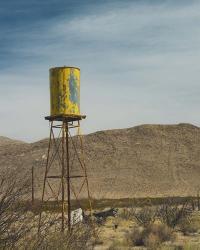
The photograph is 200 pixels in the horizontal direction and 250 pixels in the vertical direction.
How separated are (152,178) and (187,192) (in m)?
8.23

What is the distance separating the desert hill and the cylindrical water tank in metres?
56.8

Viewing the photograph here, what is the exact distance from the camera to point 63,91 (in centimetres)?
2442

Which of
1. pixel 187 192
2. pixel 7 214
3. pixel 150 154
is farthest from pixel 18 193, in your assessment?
pixel 150 154

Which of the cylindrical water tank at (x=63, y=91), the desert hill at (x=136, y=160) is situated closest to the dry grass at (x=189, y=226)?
the cylindrical water tank at (x=63, y=91)

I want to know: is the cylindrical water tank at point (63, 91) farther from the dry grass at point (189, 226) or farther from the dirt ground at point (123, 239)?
the dry grass at point (189, 226)

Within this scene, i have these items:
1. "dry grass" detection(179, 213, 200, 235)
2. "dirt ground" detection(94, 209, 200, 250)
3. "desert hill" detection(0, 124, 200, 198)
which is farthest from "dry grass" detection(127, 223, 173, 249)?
"desert hill" detection(0, 124, 200, 198)

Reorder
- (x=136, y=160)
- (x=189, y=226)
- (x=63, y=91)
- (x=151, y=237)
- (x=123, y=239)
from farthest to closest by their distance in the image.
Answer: (x=136, y=160), (x=189, y=226), (x=63, y=91), (x=123, y=239), (x=151, y=237)

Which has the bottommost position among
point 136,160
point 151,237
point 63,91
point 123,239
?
point 123,239

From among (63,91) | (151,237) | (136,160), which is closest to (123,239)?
(151,237)

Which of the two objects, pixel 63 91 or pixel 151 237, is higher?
pixel 63 91

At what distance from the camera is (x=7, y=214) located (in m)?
7.72

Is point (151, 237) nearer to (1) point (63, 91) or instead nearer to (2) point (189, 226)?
(2) point (189, 226)

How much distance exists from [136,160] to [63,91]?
238 feet

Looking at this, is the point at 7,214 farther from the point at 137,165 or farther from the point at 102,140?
the point at 102,140
